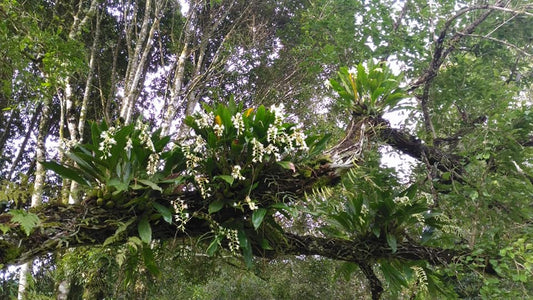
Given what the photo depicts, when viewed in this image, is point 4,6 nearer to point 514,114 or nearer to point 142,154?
point 142,154

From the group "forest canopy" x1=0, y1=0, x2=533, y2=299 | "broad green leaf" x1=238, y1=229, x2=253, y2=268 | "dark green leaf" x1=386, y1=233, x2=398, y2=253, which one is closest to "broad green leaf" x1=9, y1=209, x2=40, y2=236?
"forest canopy" x1=0, y1=0, x2=533, y2=299

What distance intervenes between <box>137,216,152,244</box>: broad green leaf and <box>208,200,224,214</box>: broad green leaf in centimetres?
27

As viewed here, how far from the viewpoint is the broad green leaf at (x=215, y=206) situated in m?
1.51

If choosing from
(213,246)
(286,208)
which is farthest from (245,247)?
(286,208)

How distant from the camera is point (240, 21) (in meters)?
5.92

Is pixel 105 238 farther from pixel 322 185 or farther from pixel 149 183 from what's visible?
pixel 322 185

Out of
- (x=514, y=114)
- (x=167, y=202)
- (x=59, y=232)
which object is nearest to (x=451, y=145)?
(x=514, y=114)

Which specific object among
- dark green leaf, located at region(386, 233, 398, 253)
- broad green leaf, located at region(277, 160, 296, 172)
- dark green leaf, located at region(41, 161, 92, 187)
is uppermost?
dark green leaf, located at region(41, 161, 92, 187)

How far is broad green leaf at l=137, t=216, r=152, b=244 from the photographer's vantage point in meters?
1.42

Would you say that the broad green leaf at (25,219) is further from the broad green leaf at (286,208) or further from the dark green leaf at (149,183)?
the broad green leaf at (286,208)

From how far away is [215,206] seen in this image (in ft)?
5.02

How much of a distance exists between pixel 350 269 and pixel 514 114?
4.83 ft

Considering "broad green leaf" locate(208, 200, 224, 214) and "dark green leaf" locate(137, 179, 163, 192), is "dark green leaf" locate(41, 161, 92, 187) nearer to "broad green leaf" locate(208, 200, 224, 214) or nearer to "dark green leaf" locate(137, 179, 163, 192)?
"dark green leaf" locate(137, 179, 163, 192)

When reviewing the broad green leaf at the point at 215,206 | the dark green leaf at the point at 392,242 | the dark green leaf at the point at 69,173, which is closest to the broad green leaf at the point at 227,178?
the broad green leaf at the point at 215,206
